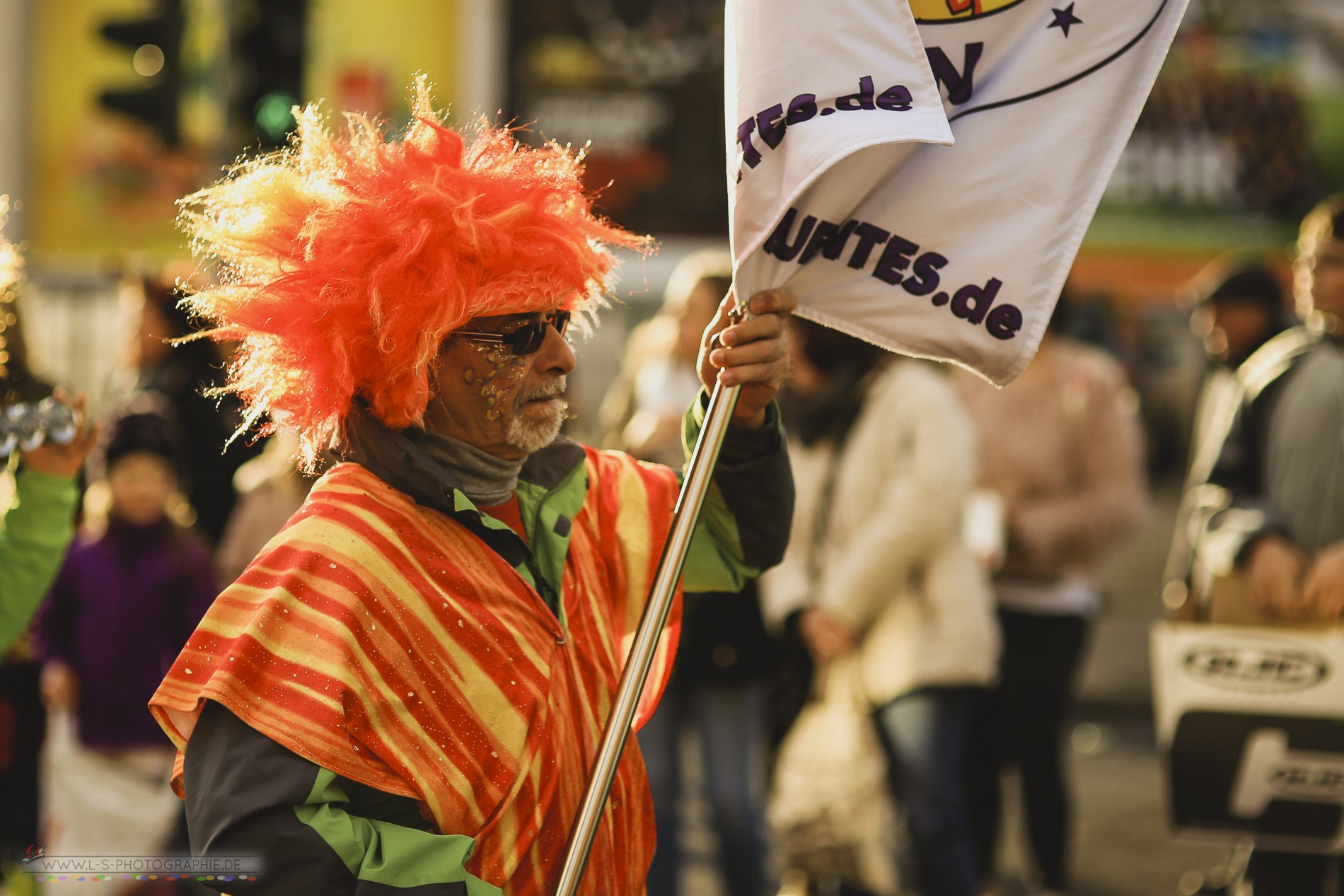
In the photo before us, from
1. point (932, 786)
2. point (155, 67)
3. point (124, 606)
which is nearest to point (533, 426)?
point (932, 786)

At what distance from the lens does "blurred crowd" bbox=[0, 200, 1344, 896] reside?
3.84m

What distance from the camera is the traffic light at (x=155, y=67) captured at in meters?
6.22

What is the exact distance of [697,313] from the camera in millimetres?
4973

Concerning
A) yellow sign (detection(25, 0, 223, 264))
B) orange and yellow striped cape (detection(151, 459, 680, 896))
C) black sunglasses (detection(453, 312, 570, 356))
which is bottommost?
orange and yellow striped cape (detection(151, 459, 680, 896))

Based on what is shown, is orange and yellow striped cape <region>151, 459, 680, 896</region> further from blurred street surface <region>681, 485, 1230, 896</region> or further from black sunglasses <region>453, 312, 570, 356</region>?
blurred street surface <region>681, 485, 1230, 896</region>

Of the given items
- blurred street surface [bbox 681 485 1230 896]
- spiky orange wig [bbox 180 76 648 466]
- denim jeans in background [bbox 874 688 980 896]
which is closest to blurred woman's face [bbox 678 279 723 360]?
denim jeans in background [bbox 874 688 980 896]

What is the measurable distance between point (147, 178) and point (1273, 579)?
15249 mm

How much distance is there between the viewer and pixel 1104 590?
1060cm

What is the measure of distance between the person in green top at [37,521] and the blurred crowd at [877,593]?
0.16 metres

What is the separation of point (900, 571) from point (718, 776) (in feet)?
2.75

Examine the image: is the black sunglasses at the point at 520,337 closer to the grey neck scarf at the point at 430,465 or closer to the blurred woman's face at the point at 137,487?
the grey neck scarf at the point at 430,465

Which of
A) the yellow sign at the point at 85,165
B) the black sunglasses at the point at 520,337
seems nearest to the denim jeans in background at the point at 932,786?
the black sunglasses at the point at 520,337

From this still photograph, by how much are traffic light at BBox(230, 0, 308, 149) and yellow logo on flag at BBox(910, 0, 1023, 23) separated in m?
4.32

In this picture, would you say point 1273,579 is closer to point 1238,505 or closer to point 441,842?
point 1238,505
